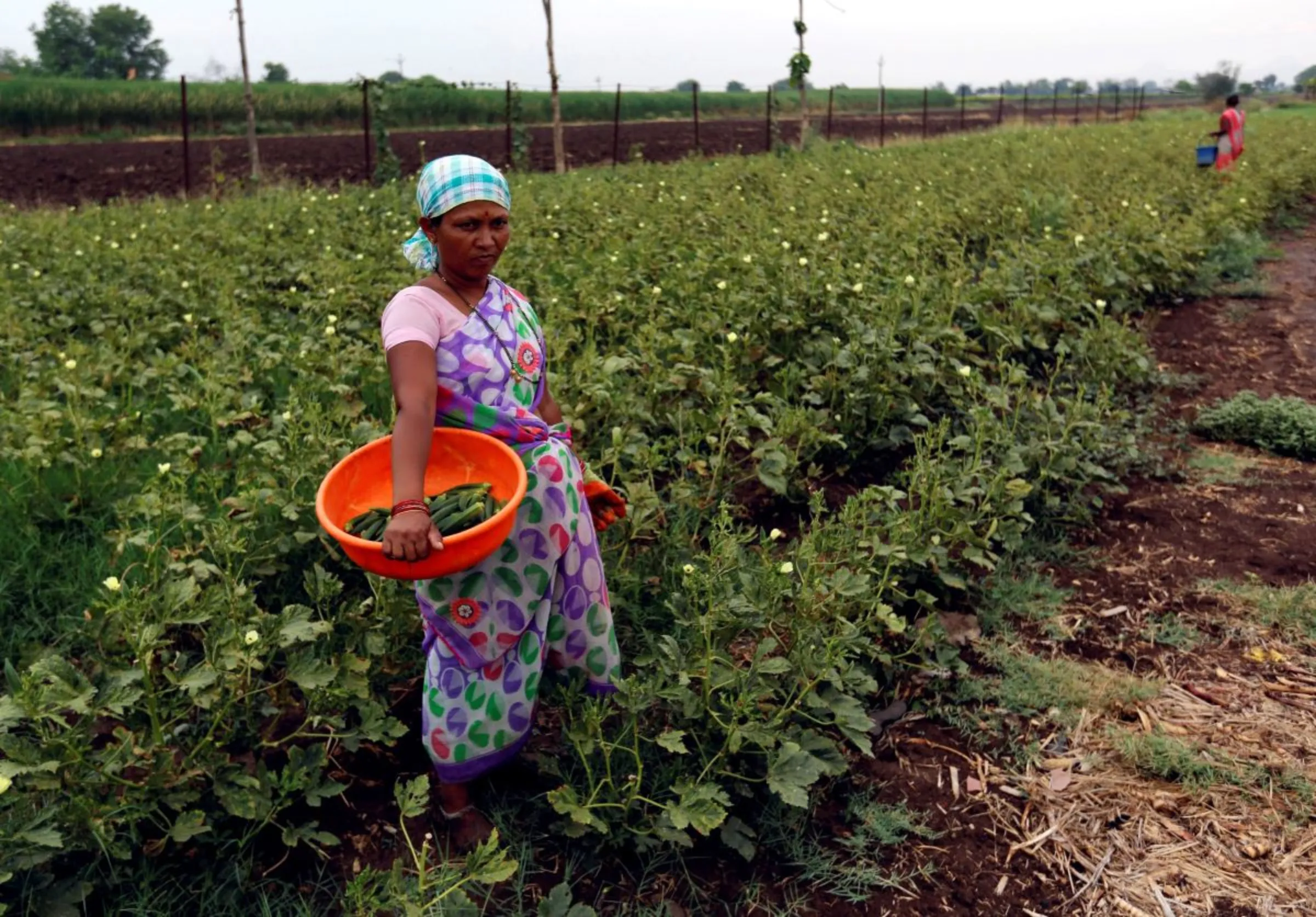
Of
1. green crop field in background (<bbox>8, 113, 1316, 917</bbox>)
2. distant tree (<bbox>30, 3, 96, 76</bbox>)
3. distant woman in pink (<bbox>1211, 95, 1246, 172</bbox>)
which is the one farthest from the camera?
distant tree (<bbox>30, 3, 96, 76</bbox>)

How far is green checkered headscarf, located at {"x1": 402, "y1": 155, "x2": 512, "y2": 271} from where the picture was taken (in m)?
2.12

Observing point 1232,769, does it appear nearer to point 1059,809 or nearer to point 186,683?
point 1059,809

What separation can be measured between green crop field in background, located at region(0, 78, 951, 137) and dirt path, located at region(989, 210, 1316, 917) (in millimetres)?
20804

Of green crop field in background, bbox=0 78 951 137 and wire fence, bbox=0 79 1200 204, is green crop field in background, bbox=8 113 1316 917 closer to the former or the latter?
wire fence, bbox=0 79 1200 204

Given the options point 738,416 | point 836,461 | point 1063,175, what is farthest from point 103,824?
point 1063,175

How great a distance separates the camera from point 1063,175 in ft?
37.8

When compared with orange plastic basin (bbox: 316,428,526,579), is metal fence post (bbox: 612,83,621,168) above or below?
above

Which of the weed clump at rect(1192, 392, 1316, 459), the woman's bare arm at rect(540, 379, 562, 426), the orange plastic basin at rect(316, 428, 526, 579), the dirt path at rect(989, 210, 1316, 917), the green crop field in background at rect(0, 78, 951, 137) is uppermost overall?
the green crop field in background at rect(0, 78, 951, 137)

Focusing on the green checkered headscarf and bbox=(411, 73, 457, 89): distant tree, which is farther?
bbox=(411, 73, 457, 89): distant tree

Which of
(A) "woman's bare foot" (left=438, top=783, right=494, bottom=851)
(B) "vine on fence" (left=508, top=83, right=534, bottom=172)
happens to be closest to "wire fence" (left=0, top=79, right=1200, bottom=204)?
(B) "vine on fence" (left=508, top=83, right=534, bottom=172)

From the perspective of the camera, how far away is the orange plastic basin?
192 centimetres

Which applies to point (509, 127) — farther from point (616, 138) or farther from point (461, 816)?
point (461, 816)

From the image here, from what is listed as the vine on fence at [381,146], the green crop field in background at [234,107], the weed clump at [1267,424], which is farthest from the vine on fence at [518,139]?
the weed clump at [1267,424]

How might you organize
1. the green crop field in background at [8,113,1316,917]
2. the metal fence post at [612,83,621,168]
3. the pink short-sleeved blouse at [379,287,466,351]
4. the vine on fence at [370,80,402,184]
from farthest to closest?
the metal fence post at [612,83,621,168], the vine on fence at [370,80,402,184], the green crop field in background at [8,113,1316,917], the pink short-sleeved blouse at [379,287,466,351]
